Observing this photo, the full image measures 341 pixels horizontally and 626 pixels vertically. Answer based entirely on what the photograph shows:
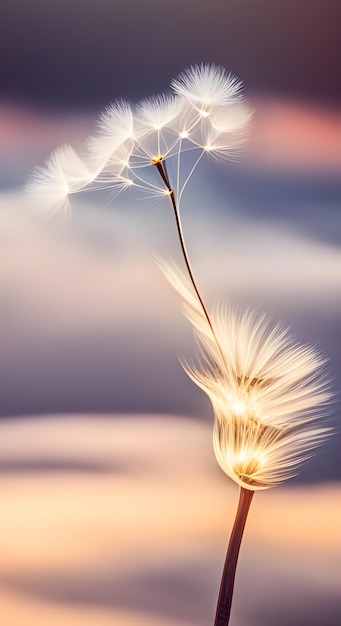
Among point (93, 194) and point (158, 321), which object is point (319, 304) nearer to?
point (158, 321)

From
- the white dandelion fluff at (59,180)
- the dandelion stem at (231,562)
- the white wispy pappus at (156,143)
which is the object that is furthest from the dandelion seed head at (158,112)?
the dandelion stem at (231,562)

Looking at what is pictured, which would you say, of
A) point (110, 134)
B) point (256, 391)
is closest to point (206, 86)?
point (110, 134)

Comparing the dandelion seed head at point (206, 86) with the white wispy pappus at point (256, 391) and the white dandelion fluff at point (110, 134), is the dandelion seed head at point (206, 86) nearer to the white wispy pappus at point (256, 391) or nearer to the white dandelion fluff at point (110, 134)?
the white dandelion fluff at point (110, 134)

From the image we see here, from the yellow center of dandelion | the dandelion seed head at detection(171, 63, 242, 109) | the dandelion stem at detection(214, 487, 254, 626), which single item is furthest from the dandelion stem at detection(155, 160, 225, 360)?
the dandelion stem at detection(214, 487, 254, 626)

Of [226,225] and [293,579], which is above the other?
[226,225]

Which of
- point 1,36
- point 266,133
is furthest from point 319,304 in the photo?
point 1,36

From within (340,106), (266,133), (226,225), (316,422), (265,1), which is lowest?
(316,422)

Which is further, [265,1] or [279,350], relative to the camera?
[265,1]
